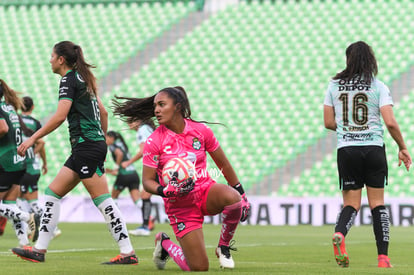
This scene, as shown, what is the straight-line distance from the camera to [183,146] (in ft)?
22.7

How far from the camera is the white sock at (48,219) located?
7781mm

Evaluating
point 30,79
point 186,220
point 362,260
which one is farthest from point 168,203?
point 30,79

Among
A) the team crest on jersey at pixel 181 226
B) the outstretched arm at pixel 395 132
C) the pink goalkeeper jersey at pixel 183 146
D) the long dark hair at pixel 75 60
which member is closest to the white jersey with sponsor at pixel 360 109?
the outstretched arm at pixel 395 132

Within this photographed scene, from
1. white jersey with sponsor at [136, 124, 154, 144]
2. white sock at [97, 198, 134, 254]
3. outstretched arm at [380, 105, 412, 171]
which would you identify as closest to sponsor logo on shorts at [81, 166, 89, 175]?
white sock at [97, 198, 134, 254]

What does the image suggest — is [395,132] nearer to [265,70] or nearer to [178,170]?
[178,170]

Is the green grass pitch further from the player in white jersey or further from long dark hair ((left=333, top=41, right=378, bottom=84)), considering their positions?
long dark hair ((left=333, top=41, right=378, bottom=84))

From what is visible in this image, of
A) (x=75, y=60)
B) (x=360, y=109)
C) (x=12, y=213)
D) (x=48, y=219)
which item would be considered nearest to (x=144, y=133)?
(x=12, y=213)

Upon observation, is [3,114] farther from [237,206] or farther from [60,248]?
[237,206]

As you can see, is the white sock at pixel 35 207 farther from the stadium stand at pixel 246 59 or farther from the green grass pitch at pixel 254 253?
the stadium stand at pixel 246 59

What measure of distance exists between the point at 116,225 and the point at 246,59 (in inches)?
656

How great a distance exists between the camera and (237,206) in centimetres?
688

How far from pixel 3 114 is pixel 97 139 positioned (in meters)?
2.33

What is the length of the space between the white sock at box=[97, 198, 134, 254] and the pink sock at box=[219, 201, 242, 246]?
106 centimetres

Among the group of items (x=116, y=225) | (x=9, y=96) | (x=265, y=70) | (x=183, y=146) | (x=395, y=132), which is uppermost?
(x=265, y=70)
